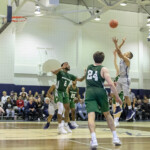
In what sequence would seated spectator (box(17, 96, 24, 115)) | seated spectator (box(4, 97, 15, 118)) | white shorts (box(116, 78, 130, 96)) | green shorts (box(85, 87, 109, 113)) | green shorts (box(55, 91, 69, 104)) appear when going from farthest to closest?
1. seated spectator (box(17, 96, 24, 115))
2. seated spectator (box(4, 97, 15, 118))
3. white shorts (box(116, 78, 130, 96))
4. green shorts (box(55, 91, 69, 104))
5. green shorts (box(85, 87, 109, 113))

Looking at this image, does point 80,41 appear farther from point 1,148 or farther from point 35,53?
point 1,148

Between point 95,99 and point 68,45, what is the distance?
1908 cm

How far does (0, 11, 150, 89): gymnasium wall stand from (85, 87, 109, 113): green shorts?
16.9 meters

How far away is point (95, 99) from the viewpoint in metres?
6.00

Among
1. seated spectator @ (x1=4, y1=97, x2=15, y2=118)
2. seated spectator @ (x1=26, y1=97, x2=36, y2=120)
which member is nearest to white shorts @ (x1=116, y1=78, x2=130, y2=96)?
seated spectator @ (x1=26, y1=97, x2=36, y2=120)

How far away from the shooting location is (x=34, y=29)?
23.8 meters

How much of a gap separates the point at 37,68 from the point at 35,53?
3.74 feet

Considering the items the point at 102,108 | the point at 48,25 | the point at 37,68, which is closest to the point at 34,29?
the point at 48,25

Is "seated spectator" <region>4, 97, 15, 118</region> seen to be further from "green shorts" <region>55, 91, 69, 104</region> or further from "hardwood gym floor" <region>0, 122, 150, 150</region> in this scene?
"hardwood gym floor" <region>0, 122, 150, 150</region>

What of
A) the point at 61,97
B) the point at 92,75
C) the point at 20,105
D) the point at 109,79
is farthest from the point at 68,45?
the point at 109,79

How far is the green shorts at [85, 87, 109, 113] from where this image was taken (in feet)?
19.4

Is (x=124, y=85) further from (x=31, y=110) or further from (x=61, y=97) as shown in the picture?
(x=31, y=110)

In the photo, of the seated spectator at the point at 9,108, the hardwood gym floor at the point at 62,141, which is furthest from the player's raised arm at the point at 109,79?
the seated spectator at the point at 9,108

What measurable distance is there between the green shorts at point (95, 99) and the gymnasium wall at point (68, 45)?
16933mm
